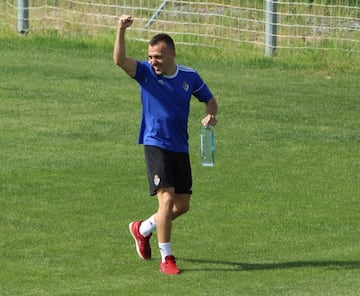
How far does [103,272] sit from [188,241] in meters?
1.37

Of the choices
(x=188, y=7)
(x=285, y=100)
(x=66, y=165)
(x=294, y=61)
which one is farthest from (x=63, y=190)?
(x=188, y=7)

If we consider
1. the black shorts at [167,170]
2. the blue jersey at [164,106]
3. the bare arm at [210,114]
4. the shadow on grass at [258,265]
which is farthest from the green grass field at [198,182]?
the bare arm at [210,114]

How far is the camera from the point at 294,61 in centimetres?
2294

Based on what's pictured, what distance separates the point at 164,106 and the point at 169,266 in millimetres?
1231

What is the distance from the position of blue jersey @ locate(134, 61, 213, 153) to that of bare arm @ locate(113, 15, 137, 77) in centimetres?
8

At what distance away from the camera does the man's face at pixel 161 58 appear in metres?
10.5

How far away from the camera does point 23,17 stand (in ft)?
82.8

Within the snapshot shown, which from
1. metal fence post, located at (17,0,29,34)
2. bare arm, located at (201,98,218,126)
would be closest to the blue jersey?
bare arm, located at (201,98,218,126)

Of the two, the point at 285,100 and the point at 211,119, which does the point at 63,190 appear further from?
the point at 285,100

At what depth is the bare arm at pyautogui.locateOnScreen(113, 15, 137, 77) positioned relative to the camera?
10.3 metres

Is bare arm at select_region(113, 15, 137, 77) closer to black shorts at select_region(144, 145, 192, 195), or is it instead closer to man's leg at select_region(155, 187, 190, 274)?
black shorts at select_region(144, 145, 192, 195)

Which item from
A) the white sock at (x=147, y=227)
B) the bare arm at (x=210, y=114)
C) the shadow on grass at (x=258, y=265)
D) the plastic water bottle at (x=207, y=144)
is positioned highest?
the bare arm at (x=210, y=114)

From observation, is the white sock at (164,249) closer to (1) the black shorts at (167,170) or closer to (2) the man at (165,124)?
(2) the man at (165,124)

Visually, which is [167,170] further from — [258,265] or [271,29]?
[271,29]
